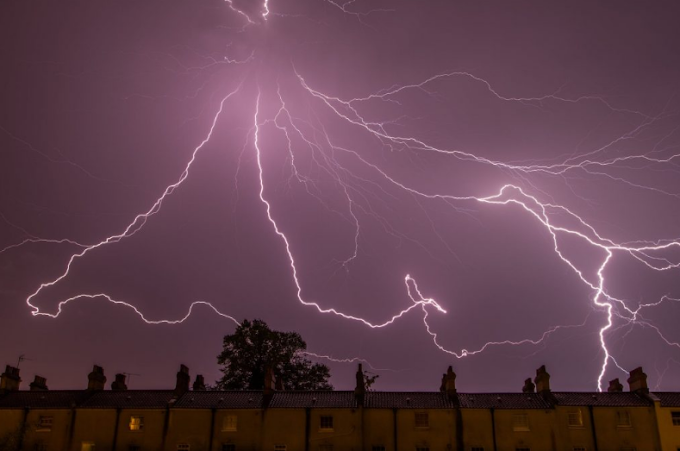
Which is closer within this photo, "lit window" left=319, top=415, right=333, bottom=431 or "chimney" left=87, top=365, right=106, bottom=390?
"lit window" left=319, top=415, right=333, bottom=431

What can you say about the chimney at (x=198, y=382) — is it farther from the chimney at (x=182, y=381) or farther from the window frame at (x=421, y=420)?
the window frame at (x=421, y=420)

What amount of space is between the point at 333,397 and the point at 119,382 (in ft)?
45.6

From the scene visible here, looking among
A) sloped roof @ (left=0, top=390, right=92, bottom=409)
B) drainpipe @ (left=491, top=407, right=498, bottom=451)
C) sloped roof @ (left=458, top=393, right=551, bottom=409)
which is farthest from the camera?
sloped roof @ (left=0, top=390, right=92, bottom=409)

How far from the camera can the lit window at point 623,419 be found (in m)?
34.8

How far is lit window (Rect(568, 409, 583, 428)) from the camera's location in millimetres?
35031

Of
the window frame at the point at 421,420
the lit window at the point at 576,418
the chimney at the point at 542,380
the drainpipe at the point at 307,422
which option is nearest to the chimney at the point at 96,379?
the drainpipe at the point at 307,422

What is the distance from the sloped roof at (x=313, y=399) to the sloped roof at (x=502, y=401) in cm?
620

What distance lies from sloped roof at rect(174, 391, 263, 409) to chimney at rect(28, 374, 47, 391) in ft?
31.8

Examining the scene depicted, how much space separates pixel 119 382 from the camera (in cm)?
4091

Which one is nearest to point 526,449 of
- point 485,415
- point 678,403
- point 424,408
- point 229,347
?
point 485,415

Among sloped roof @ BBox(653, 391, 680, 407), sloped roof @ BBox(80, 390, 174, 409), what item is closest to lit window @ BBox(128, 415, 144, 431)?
sloped roof @ BBox(80, 390, 174, 409)

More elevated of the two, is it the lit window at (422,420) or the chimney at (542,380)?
the chimney at (542,380)

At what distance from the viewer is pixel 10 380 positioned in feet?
126

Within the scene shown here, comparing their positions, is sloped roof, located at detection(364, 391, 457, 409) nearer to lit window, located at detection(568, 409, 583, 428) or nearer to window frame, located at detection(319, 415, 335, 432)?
window frame, located at detection(319, 415, 335, 432)
